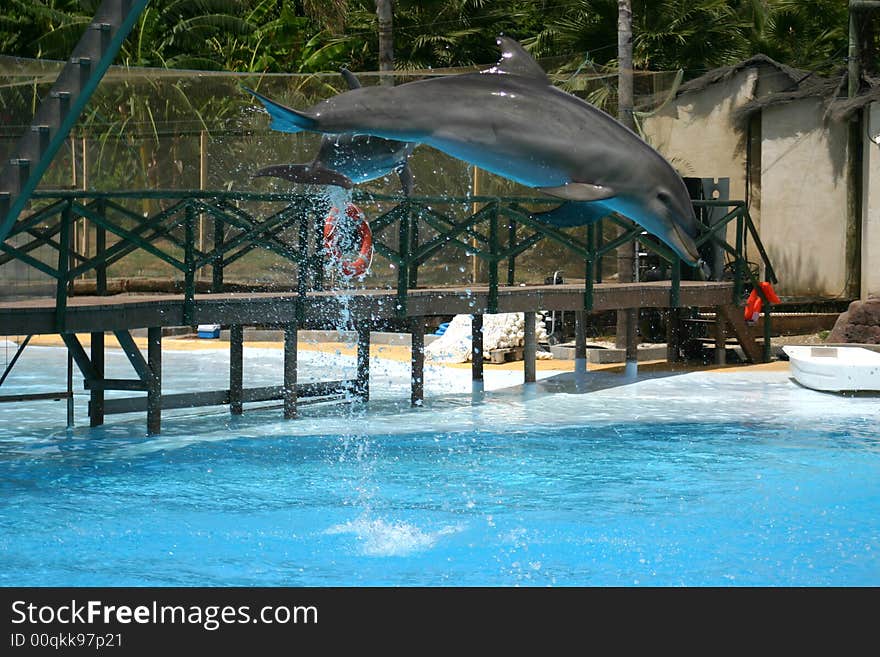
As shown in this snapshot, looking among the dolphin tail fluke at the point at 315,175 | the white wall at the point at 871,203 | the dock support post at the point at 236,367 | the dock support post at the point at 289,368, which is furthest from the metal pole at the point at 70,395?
the white wall at the point at 871,203

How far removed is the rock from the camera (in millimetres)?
17625

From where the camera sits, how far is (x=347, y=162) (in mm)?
7516

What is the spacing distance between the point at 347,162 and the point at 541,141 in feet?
3.64

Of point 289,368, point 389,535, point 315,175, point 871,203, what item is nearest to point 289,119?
point 315,175

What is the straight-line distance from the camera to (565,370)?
1758cm

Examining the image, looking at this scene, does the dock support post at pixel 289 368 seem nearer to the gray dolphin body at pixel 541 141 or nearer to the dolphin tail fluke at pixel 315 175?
the dolphin tail fluke at pixel 315 175

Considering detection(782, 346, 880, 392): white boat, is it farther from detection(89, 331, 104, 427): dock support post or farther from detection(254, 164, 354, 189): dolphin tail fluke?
detection(254, 164, 354, 189): dolphin tail fluke

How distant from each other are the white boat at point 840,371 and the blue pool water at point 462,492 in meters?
0.19

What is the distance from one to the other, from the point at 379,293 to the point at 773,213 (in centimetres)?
861

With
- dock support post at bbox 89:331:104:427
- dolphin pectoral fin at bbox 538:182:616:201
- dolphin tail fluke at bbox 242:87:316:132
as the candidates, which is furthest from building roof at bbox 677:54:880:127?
dolphin tail fluke at bbox 242:87:316:132

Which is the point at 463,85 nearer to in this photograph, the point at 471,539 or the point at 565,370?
the point at 471,539

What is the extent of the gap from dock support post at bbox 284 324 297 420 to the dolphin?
5725 mm

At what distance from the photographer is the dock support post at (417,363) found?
14273mm
